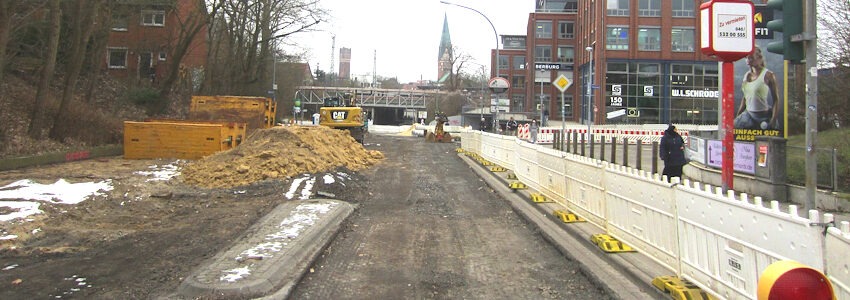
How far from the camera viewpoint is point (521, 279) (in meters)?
6.11

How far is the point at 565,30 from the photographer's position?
75.4 m

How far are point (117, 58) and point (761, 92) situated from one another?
42437mm

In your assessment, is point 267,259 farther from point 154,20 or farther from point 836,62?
point 154,20

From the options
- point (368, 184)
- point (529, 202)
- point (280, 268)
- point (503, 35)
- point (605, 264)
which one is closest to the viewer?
point (280, 268)

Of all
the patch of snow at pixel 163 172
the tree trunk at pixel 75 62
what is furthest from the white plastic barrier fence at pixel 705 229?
the tree trunk at pixel 75 62

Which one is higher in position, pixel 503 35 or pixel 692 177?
pixel 503 35

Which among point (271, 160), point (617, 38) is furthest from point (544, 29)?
point (271, 160)

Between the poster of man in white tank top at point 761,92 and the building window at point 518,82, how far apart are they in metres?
72.4

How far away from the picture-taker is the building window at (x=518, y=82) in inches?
3622

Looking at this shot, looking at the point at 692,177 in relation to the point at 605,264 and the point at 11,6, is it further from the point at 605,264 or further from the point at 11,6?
the point at 11,6

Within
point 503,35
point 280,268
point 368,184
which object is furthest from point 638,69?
point 280,268

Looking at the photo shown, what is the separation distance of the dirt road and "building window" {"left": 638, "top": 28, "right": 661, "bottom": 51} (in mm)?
47902

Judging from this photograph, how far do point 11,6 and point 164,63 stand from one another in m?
28.9

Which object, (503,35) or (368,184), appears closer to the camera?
(368,184)
